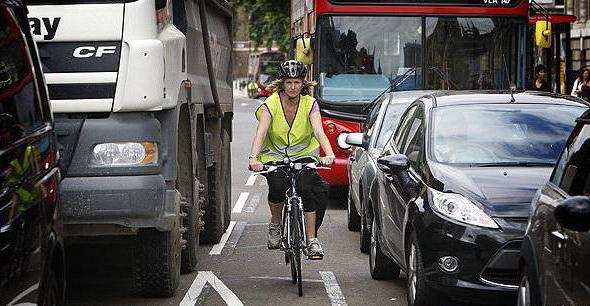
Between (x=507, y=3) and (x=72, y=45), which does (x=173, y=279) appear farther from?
(x=507, y=3)

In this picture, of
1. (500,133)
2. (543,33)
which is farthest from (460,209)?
(543,33)

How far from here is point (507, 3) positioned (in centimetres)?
1664

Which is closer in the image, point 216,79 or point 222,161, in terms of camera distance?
point 216,79

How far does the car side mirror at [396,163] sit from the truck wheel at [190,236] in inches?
64.7

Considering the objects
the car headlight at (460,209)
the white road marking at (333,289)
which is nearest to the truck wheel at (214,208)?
the white road marking at (333,289)

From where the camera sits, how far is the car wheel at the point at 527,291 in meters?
6.44

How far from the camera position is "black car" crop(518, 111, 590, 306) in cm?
540

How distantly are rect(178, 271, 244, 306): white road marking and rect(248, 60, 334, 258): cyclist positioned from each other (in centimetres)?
75

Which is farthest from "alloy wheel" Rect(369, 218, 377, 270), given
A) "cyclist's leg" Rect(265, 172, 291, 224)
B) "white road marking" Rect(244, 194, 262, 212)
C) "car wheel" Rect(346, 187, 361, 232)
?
"white road marking" Rect(244, 194, 262, 212)

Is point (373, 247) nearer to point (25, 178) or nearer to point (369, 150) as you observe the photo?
point (369, 150)

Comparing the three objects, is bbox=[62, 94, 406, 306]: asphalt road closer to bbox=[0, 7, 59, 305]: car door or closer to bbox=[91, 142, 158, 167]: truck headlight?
bbox=[91, 142, 158, 167]: truck headlight

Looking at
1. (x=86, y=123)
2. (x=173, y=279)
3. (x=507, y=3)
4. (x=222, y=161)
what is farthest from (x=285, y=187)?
(x=507, y=3)

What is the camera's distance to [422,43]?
658 inches

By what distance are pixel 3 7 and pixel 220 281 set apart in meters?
4.59
